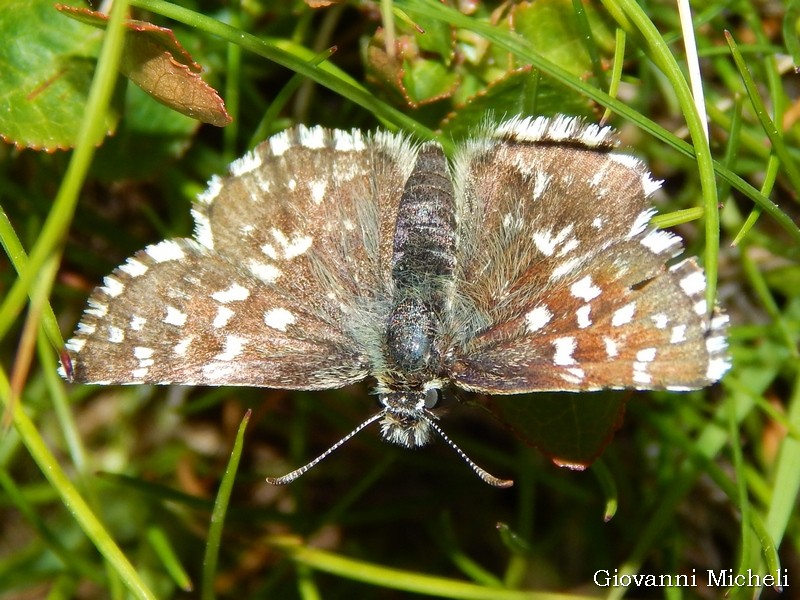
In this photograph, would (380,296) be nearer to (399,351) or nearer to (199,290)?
(399,351)

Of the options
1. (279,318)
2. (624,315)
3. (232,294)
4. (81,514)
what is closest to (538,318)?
(624,315)

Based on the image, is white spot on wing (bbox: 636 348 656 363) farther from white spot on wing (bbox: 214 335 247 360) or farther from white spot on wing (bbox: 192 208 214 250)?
white spot on wing (bbox: 192 208 214 250)

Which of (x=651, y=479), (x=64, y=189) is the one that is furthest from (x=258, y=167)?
(x=651, y=479)

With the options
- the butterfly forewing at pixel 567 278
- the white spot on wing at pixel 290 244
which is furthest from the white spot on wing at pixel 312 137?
the butterfly forewing at pixel 567 278

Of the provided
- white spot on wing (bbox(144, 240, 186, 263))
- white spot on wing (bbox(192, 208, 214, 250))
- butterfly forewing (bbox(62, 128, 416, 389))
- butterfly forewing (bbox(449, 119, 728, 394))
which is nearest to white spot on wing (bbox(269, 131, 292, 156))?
butterfly forewing (bbox(62, 128, 416, 389))

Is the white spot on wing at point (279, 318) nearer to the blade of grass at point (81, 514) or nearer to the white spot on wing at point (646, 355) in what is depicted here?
the blade of grass at point (81, 514)
